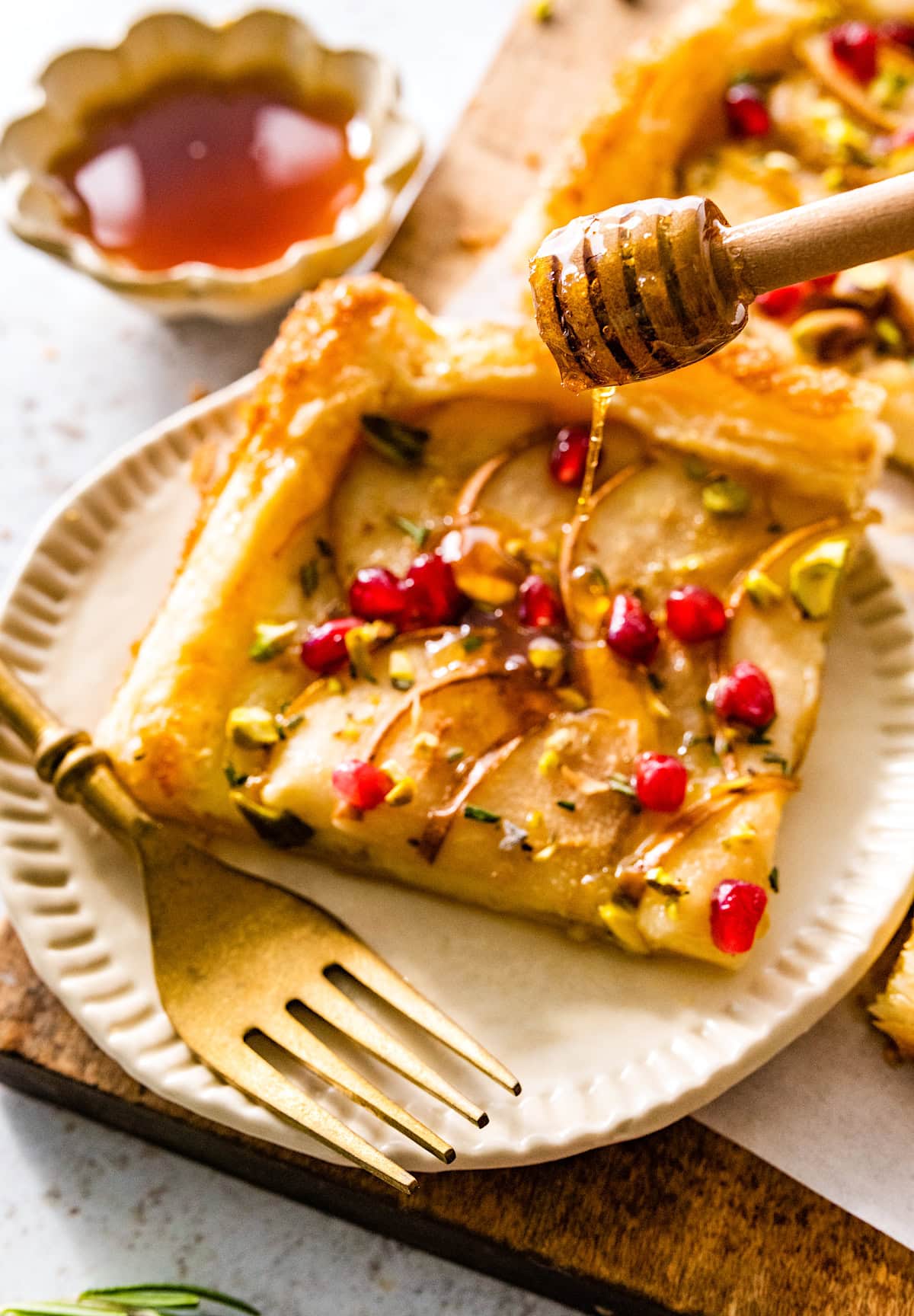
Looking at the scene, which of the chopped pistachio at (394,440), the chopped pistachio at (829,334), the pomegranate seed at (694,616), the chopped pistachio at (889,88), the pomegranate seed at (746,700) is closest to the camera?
the pomegranate seed at (746,700)

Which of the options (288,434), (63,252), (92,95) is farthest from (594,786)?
(92,95)

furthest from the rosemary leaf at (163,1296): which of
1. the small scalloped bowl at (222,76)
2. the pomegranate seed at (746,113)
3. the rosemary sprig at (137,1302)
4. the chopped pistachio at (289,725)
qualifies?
the pomegranate seed at (746,113)

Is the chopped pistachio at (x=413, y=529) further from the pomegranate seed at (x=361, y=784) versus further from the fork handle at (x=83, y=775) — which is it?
the fork handle at (x=83, y=775)

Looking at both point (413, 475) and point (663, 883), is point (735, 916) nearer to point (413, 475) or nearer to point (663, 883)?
point (663, 883)

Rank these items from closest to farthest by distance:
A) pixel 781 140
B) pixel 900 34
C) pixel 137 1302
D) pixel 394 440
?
pixel 137 1302 < pixel 394 440 < pixel 781 140 < pixel 900 34

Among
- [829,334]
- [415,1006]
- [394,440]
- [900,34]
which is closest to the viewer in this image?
[415,1006]

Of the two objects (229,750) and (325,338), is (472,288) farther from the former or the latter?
(229,750)

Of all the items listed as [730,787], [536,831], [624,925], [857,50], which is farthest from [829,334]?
[624,925]
